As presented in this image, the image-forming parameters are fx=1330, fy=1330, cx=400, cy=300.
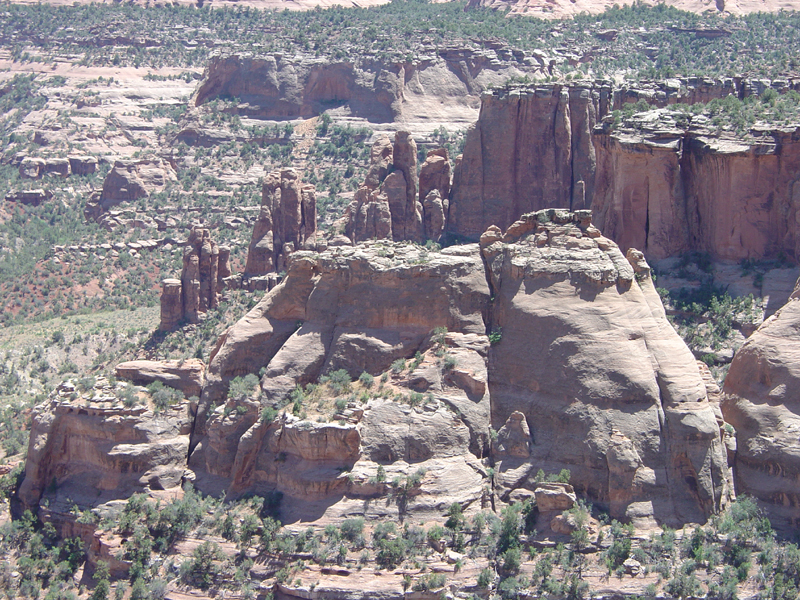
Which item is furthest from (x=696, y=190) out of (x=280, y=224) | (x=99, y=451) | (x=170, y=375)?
(x=99, y=451)

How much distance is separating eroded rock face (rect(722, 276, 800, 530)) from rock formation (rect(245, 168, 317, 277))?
45.4m

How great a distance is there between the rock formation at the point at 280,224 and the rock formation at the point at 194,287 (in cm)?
332

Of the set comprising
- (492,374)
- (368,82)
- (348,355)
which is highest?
(368,82)

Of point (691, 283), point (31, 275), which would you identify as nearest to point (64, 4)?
point (31, 275)

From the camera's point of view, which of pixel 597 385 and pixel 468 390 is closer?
pixel 597 385

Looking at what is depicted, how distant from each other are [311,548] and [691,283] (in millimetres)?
32451

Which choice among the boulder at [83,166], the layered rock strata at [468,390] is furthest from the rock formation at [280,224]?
the boulder at [83,166]

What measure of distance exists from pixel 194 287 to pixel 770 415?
49.5 meters

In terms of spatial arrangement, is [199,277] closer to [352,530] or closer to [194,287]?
[194,287]

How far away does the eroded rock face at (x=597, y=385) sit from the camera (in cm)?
5325

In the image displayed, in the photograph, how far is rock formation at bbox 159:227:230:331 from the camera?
93.9 meters

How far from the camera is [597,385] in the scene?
54281mm

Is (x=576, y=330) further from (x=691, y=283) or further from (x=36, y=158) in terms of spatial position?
(x=36, y=158)

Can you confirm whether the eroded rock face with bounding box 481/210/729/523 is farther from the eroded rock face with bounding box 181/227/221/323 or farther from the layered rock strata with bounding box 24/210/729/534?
the eroded rock face with bounding box 181/227/221/323
